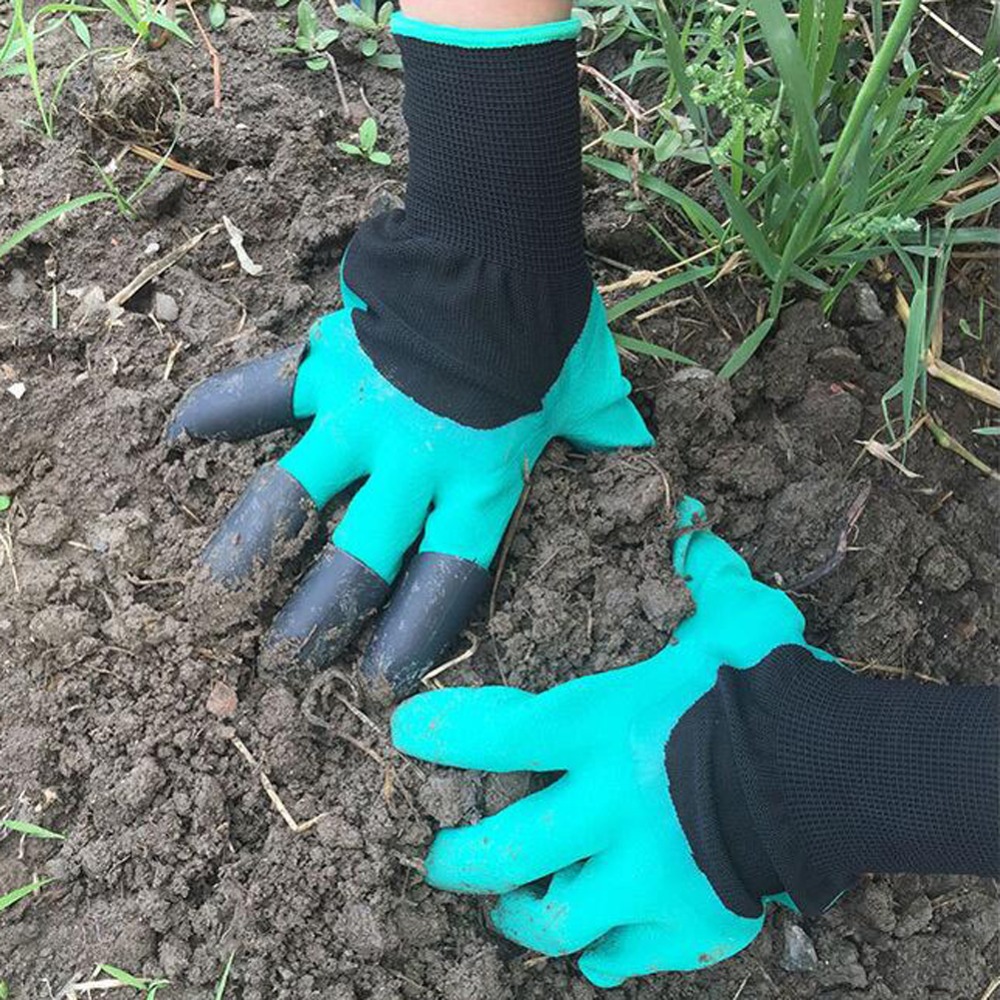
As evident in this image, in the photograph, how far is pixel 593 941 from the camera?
131 cm

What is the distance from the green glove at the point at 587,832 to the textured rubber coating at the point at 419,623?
4 cm

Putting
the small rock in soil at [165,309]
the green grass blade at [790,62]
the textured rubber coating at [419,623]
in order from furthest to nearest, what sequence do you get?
the small rock in soil at [165,309] < the textured rubber coating at [419,623] < the green grass blade at [790,62]

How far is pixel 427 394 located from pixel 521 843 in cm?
53

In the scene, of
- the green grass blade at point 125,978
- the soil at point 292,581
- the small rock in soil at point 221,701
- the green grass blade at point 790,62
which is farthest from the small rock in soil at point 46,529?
the green grass blade at point 790,62

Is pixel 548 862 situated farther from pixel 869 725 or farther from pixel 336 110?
pixel 336 110

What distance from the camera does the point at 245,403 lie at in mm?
1362

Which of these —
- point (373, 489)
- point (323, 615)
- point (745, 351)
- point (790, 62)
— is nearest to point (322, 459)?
point (373, 489)

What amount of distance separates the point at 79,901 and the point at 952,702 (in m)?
1.00

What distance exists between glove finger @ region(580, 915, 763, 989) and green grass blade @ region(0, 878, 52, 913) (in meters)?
0.62

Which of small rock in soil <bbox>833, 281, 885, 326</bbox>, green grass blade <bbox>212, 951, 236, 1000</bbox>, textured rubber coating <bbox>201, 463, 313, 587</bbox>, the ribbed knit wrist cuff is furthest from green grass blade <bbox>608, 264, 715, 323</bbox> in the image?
green grass blade <bbox>212, 951, 236, 1000</bbox>

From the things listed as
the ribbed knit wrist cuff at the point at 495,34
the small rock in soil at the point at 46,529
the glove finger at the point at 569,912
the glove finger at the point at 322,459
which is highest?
the ribbed knit wrist cuff at the point at 495,34

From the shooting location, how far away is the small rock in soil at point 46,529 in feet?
4.49

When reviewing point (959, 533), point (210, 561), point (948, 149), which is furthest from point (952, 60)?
point (210, 561)

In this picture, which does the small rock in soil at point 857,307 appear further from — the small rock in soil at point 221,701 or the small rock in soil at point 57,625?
the small rock in soil at point 57,625
